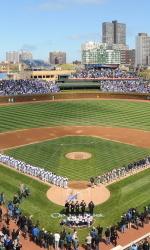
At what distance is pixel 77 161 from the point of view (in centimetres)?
4366

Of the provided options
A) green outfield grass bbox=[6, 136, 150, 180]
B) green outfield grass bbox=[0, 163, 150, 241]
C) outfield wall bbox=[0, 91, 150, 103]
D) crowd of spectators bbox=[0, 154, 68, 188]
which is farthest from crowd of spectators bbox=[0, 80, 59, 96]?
green outfield grass bbox=[0, 163, 150, 241]

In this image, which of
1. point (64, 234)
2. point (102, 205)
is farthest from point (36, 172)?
point (64, 234)

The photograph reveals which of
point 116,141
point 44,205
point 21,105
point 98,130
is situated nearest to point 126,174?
point 44,205

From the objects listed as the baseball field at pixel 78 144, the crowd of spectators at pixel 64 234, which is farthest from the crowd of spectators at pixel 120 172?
the crowd of spectators at pixel 64 234

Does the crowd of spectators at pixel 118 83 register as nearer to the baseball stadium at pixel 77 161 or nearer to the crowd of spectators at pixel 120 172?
the baseball stadium at pixel 77 161

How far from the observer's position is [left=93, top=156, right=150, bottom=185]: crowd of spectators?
122 ft

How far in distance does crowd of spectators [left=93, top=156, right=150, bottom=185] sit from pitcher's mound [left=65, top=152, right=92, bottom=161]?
622cm

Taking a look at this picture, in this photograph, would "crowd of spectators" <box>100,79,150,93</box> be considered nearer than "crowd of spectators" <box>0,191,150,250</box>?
No

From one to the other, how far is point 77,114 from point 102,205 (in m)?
44.8

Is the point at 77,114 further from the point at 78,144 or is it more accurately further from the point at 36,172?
the point at 36,172

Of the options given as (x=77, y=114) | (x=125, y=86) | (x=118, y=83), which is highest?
(x=118, y=83)

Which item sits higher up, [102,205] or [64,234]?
[64,234]

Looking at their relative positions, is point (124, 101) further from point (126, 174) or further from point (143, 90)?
point (126, 174)

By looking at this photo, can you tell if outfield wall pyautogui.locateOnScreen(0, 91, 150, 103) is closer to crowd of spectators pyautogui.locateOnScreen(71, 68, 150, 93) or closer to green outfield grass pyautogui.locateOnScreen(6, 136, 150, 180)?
crowd of spectators pyautogui.locateOnScreen(71, 68, 150, 93)
